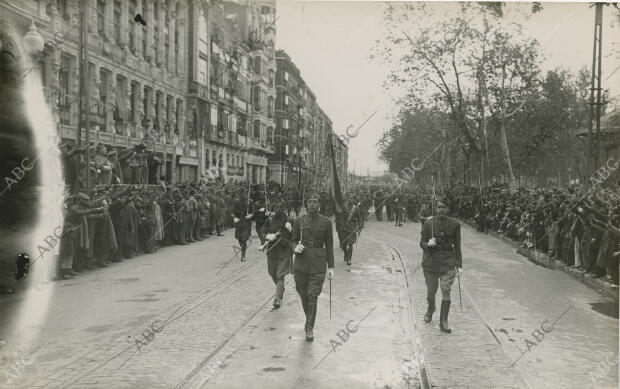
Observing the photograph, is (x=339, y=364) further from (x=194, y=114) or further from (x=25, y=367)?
(x=194, y=114)

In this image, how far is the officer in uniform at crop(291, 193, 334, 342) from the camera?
783 centimetres

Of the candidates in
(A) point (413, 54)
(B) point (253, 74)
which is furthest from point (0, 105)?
(B) point (253, 74)

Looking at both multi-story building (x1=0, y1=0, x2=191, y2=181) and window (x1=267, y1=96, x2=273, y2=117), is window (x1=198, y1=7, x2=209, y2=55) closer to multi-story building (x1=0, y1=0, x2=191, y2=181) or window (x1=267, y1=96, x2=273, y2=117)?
multi-story building (x1=0, y1=0, x2=191, y2=181)

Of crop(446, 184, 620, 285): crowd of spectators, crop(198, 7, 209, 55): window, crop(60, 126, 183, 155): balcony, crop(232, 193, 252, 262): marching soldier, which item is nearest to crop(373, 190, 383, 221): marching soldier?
crop(60, 126, 183, 155): balcony

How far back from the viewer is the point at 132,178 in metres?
21.2

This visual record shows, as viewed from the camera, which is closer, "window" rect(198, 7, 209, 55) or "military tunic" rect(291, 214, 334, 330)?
"military tunic" rect(291, 214, 334, 330)

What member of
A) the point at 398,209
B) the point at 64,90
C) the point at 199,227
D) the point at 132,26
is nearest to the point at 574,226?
the point at 199,227

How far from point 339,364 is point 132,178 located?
16.2m

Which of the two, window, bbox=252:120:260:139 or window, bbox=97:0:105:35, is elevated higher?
window, bbox=97:0:105:35

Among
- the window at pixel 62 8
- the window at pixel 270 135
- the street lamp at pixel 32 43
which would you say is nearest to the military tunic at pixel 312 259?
the street lamp at pixel 32 43

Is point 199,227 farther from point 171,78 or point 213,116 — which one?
point 213,116

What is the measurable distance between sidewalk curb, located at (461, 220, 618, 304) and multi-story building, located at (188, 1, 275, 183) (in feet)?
60.7

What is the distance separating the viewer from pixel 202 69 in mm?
40750

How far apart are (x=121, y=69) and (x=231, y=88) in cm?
2120
